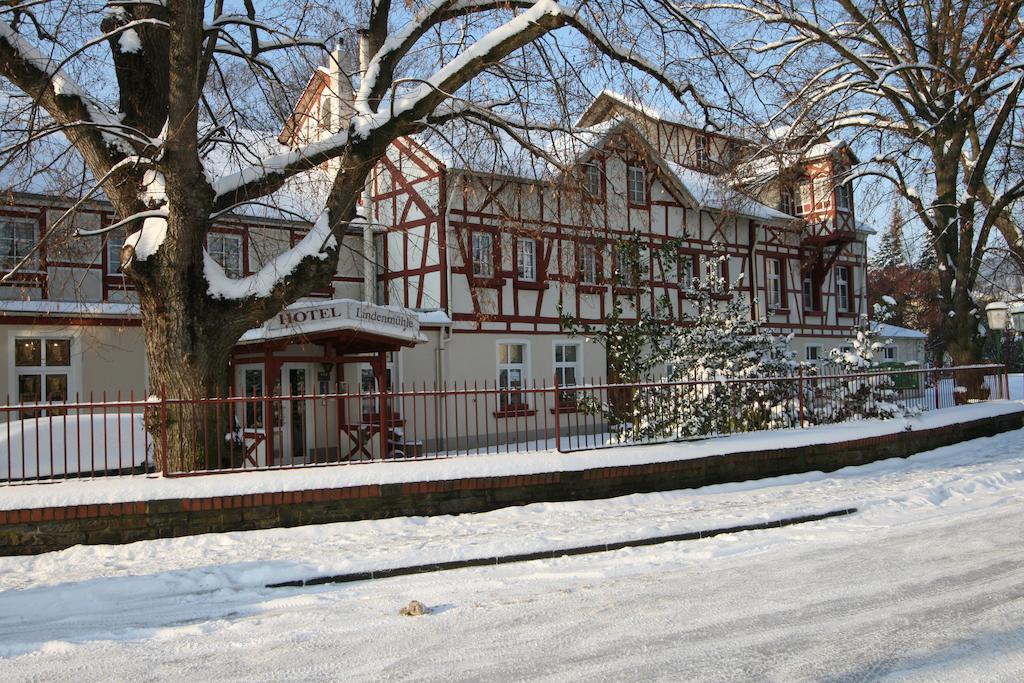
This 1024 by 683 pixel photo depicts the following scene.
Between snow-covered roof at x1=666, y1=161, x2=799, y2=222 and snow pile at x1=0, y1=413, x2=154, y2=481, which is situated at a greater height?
Answer: snow-covered roof at x1=666, y1=161, x2=799, y2=222

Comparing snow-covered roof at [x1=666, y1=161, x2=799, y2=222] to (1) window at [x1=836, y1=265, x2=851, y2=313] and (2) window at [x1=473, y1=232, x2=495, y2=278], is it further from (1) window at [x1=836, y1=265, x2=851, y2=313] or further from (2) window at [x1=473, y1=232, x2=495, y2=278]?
(2) window at [x1=473, y1=232, x2=495, y2=278]

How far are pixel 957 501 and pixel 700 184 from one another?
18533 millimetres

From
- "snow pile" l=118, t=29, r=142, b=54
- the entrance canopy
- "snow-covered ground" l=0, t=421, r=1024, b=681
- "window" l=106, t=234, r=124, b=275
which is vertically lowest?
"snow-covered ground" l=0, t=421, r=1024, b=681

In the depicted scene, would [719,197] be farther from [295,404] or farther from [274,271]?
[274,271]

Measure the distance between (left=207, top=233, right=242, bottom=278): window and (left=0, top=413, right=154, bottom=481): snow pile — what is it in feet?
24.0

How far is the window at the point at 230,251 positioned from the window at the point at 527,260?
21.5 feet

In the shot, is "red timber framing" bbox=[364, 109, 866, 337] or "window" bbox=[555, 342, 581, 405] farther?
"window" bbox=[555, 342, 581, 405]

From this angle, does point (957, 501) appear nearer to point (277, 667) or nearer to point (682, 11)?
point (682, 11)

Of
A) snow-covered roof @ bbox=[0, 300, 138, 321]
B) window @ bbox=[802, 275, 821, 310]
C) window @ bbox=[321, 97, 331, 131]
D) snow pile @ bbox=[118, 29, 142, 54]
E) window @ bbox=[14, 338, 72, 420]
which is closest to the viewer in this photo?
snow pile @ bbox=[118, 29, 142, 54]

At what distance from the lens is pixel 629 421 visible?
572 inches

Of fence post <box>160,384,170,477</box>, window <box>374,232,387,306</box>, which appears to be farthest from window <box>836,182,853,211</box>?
fence post <box>160,384,170,477</box>

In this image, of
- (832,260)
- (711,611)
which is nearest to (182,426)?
(711,611)

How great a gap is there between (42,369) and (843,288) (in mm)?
26558

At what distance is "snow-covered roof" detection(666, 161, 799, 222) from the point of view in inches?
851
